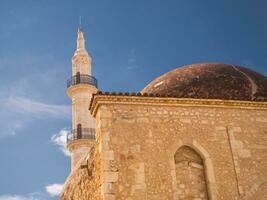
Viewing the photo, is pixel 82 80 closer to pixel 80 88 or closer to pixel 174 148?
pixel 80 88

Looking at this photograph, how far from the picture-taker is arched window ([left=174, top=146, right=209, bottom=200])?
8.41 m

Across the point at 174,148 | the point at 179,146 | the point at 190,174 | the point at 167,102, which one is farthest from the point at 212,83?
the point at 190,174

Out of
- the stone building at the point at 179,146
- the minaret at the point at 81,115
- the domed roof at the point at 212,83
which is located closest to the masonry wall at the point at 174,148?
the stone building at the point at 179,146

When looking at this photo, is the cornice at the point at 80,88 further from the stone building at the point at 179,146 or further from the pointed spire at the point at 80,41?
the stone building at the point at 179,146

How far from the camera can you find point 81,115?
80.5ft

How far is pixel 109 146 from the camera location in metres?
8.27

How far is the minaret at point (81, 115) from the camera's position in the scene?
24172mm

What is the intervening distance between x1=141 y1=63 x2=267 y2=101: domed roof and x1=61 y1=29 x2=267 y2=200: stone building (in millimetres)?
34

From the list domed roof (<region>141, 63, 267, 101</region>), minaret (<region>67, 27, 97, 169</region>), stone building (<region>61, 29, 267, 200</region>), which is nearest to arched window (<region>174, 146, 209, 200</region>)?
stone building (<region>61, 29, 267, 200</region>)

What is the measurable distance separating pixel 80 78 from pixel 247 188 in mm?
18049

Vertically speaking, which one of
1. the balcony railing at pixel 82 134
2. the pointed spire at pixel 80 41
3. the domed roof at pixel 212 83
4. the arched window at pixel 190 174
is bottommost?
the arched window at pixel 190 174

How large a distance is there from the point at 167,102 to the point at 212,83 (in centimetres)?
162

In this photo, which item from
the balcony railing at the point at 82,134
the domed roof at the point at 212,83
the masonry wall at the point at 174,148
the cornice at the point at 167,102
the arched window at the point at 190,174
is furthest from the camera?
the balcony railing at the point at 82,134

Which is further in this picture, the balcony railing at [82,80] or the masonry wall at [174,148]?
the balcony railing at [82,80]
